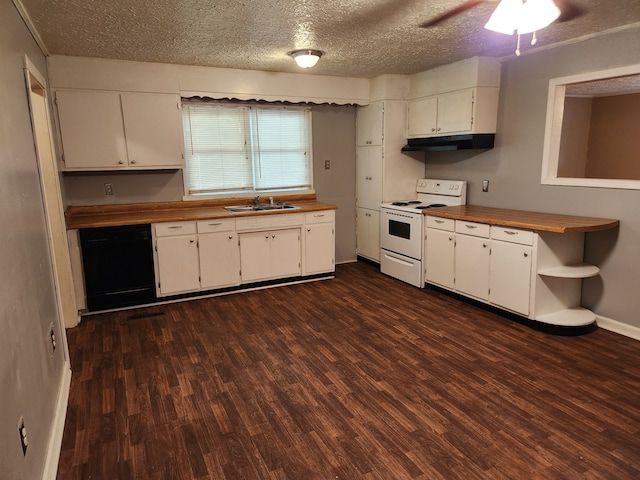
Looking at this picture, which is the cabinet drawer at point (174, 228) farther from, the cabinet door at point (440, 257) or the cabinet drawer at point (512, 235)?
the cabinet drawer at point (512, 235)

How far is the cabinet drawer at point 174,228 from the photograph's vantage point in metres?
4.04

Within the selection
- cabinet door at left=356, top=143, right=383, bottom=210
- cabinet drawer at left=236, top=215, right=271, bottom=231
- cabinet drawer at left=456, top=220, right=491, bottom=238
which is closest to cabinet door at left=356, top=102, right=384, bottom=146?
cabinet door at left=356, top=143, right=383, bottom=210

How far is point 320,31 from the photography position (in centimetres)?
312

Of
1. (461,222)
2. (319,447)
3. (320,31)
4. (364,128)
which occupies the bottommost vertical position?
(319,447)

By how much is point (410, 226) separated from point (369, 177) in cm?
107

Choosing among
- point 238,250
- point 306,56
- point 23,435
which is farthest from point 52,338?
point 306,56

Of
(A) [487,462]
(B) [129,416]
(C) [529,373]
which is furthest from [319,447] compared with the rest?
(C) [529,373]

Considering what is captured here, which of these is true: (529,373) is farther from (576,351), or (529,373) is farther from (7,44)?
(7,44)

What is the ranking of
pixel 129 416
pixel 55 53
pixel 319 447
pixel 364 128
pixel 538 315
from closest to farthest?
pixel 319 447 < pixel 129 416 < pixel 538 315 < pixel 55 53 < pixel 364 128

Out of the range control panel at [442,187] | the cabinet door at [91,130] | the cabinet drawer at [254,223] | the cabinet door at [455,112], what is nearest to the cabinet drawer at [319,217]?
the cabinet drawer at [254,223]

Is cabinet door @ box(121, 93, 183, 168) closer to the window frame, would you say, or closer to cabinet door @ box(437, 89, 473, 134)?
the window frame

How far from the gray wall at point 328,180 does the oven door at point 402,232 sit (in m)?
0.71

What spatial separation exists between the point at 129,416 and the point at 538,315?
10.2 ft

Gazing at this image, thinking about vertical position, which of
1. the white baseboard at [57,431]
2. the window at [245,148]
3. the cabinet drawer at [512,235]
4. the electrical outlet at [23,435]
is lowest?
the white baseboard at [57,431]
